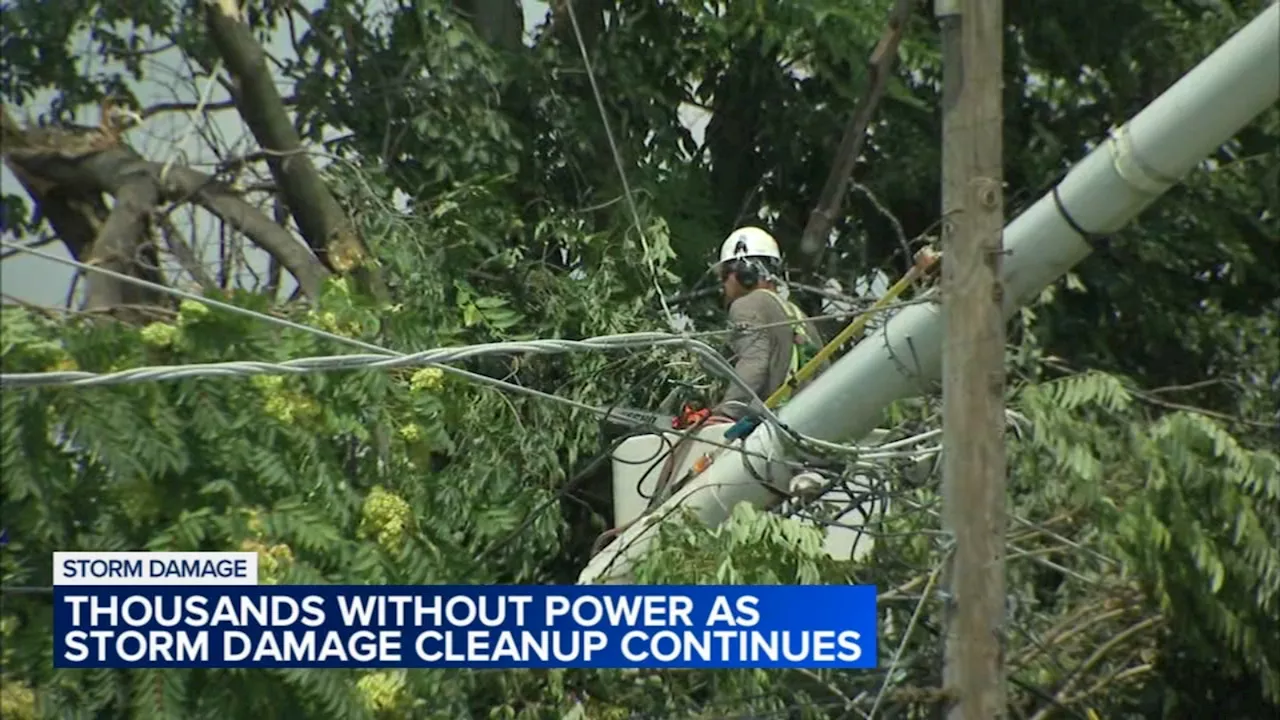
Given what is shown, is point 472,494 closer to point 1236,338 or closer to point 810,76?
point 810,76

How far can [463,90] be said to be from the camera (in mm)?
10992

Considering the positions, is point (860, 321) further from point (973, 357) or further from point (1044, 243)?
point (1044, 243)

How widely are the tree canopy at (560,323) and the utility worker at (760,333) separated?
0.54 meters

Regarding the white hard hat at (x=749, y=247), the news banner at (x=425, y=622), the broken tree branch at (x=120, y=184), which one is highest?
the broken tree branch at (x=120, y=184)

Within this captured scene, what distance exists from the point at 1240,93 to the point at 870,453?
209cm

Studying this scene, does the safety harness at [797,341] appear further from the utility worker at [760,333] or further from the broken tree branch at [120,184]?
the broken tree branch at [120,184]

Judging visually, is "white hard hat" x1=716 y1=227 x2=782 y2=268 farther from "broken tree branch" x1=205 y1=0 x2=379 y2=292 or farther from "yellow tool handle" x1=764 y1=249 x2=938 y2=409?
"broken tree branch" x1=205 y1=0 x2=379 y2=292

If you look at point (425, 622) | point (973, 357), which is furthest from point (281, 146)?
point (973, 357)

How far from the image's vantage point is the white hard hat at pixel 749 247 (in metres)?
9.26

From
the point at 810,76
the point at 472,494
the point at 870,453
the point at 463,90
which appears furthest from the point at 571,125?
the point at 870,453

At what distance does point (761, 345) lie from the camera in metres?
8.62

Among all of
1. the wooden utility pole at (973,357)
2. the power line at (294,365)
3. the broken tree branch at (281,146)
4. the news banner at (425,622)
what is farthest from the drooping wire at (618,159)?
the wooden utility pole at (973,357)

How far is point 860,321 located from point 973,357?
28.4 inches

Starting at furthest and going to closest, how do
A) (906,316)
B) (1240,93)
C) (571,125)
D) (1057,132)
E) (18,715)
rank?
(1057,132), (571,125), (906,316), (18,715), (1240,93)
